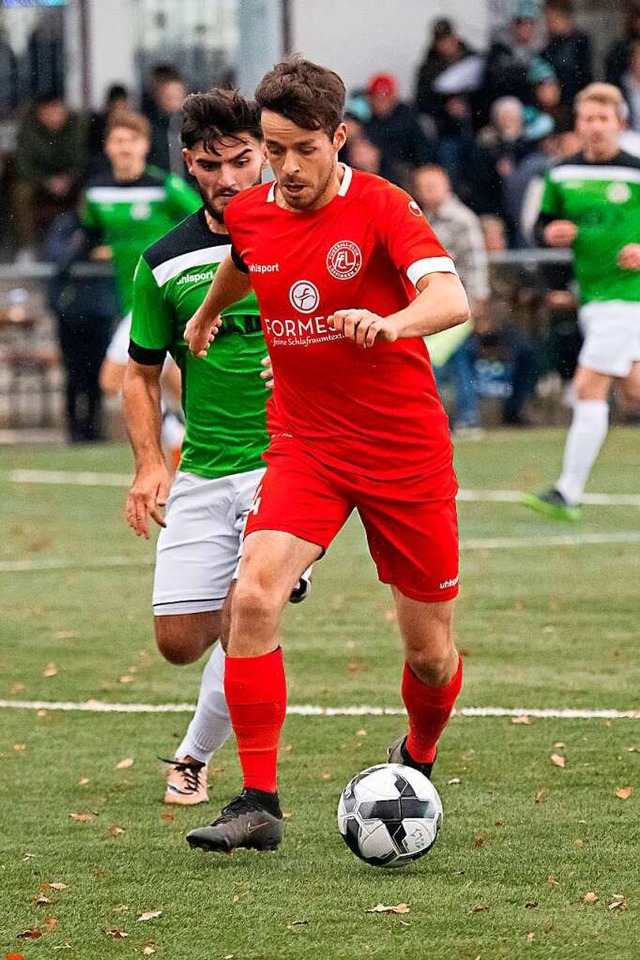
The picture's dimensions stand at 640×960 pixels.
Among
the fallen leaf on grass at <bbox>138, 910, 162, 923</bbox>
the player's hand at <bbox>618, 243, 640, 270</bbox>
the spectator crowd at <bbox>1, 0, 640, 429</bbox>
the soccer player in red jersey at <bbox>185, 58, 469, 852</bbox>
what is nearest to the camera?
the fallen leaf on grass at <bbox>138, 910, 162, 923</bbox>

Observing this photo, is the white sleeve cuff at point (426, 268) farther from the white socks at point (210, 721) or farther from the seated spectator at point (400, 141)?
the seated spectator at point (400, 141)

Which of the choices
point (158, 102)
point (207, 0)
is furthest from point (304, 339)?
point (207, 0)

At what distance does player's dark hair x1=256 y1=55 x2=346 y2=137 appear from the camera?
5219 millimetres

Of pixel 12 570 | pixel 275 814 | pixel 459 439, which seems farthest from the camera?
pixel 459 439

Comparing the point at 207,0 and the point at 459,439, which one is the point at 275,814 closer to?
the point at 459,439

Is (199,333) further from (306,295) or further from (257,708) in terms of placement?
(257,708)

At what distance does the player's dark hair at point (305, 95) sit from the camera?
17.1 ft

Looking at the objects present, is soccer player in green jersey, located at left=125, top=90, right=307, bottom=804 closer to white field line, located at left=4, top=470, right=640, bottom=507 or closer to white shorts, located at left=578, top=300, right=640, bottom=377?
white shorts, located at left=578, top=300, right=640, bottom=377

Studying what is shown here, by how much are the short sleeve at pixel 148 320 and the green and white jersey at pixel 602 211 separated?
6657 millimetres

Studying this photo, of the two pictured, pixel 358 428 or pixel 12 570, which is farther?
pixel 12 570

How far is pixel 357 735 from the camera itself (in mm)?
6949

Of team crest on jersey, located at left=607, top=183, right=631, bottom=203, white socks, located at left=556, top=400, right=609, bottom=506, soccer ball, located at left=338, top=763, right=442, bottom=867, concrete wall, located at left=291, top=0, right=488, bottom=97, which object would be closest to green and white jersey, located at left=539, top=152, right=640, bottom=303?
team crest on jersey, located at left=607, top=183, right=631, bottom=203

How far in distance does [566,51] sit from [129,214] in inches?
240

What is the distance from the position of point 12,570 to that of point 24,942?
650cm
